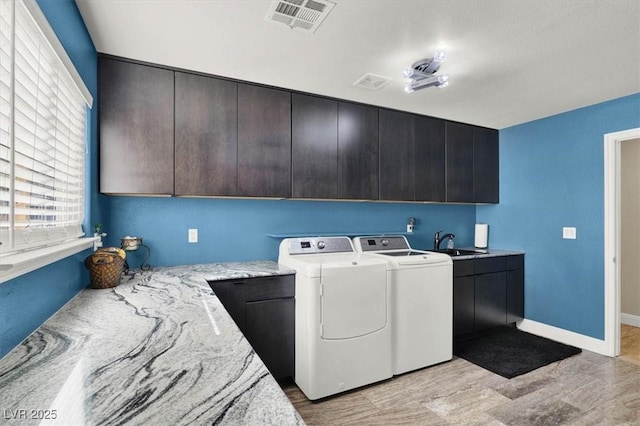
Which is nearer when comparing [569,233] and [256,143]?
[256,143]

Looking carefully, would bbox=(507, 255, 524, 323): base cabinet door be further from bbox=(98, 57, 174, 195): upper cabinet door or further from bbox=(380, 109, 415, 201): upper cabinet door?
bbox=(98, 57, 174, 195): upper cabinet door

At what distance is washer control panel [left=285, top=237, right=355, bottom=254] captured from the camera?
2.70 m

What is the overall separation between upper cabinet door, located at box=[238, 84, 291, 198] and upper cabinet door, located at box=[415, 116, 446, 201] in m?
1.42

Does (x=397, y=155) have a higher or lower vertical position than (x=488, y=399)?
higher

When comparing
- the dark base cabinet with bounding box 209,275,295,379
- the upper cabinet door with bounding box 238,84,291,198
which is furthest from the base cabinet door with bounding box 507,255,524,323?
the upper cabinet door with bounding box 238,84,291,198

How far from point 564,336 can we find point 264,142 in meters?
3.48

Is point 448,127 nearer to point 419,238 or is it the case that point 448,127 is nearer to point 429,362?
point 419,238

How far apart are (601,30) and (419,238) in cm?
235

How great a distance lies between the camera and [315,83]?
2570 mm

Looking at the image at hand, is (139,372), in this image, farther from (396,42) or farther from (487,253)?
(487,253)

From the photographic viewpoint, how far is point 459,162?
3598 mm

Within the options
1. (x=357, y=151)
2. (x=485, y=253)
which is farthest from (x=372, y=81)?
(x=485, y=253)

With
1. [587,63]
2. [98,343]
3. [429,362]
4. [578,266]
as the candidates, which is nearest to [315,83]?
[587,63]

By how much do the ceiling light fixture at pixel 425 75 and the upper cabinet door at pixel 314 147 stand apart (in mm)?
828
